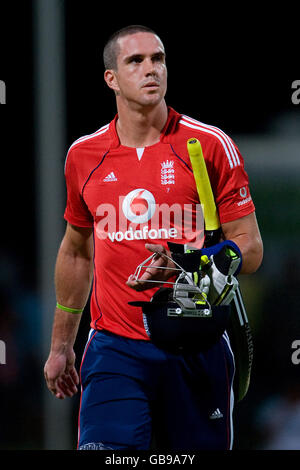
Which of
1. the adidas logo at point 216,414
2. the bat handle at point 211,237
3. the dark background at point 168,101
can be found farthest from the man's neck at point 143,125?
the dark background at point 168,101

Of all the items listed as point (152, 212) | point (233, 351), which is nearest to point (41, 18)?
point (152, 212)

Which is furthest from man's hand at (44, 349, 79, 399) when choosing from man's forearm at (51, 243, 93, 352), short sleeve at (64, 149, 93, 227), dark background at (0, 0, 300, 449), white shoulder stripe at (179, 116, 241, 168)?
dark background at (0, 0, 300, 449)

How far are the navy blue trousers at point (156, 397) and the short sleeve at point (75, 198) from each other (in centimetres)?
52

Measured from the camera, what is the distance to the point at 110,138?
296cm

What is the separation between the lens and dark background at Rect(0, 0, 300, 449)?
4.39m

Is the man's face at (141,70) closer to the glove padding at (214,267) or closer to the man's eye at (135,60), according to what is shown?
the man's eye at (135,60)

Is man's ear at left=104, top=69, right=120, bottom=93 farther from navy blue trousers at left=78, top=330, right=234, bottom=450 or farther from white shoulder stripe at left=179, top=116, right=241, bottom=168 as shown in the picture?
navy blue trousers at left=78, top=330, right=234, bottom=450

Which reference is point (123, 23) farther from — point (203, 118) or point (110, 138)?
point (110, 138)

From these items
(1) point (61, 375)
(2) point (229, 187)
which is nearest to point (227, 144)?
(2) point (229, 187)

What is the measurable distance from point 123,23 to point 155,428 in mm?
2437

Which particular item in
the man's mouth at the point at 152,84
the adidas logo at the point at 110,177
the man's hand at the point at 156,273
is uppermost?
the man's mouth at the point at 152,84

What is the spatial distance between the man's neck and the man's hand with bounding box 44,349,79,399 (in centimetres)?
88

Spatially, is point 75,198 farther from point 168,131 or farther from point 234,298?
point 234,298

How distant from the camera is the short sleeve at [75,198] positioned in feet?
9.83
